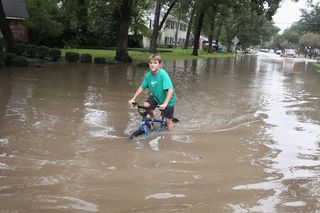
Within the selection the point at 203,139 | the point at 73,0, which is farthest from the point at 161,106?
the point at 73,0

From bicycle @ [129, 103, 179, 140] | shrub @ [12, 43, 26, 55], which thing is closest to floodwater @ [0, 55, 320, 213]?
bicycle @ [129, 103, 179, 140]

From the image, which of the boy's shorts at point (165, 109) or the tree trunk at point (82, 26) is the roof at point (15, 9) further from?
the boy's shorts at point (165, 109)

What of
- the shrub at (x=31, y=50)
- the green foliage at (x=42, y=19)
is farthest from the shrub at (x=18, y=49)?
the green foliage at (x=42, y=19)

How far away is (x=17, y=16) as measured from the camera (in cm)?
3797

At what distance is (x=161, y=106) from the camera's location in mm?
7508

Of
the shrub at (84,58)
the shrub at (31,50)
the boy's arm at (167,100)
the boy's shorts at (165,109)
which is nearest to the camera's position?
the boy's arm at (167,100)

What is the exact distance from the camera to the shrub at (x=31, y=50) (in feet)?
83.8

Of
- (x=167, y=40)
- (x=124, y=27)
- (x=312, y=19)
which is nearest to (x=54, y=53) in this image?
(x=124, y=27)

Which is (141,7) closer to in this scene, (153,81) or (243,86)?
(243,86)

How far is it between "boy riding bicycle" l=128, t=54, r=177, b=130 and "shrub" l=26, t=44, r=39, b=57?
18964 mm

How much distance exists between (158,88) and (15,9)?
3434 cm

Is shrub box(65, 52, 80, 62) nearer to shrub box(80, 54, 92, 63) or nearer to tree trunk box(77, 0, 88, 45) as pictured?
shrub box(80, 54, 92, 63)

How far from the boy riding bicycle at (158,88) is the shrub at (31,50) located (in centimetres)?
1896

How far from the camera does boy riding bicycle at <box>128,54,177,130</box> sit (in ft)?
25.3
